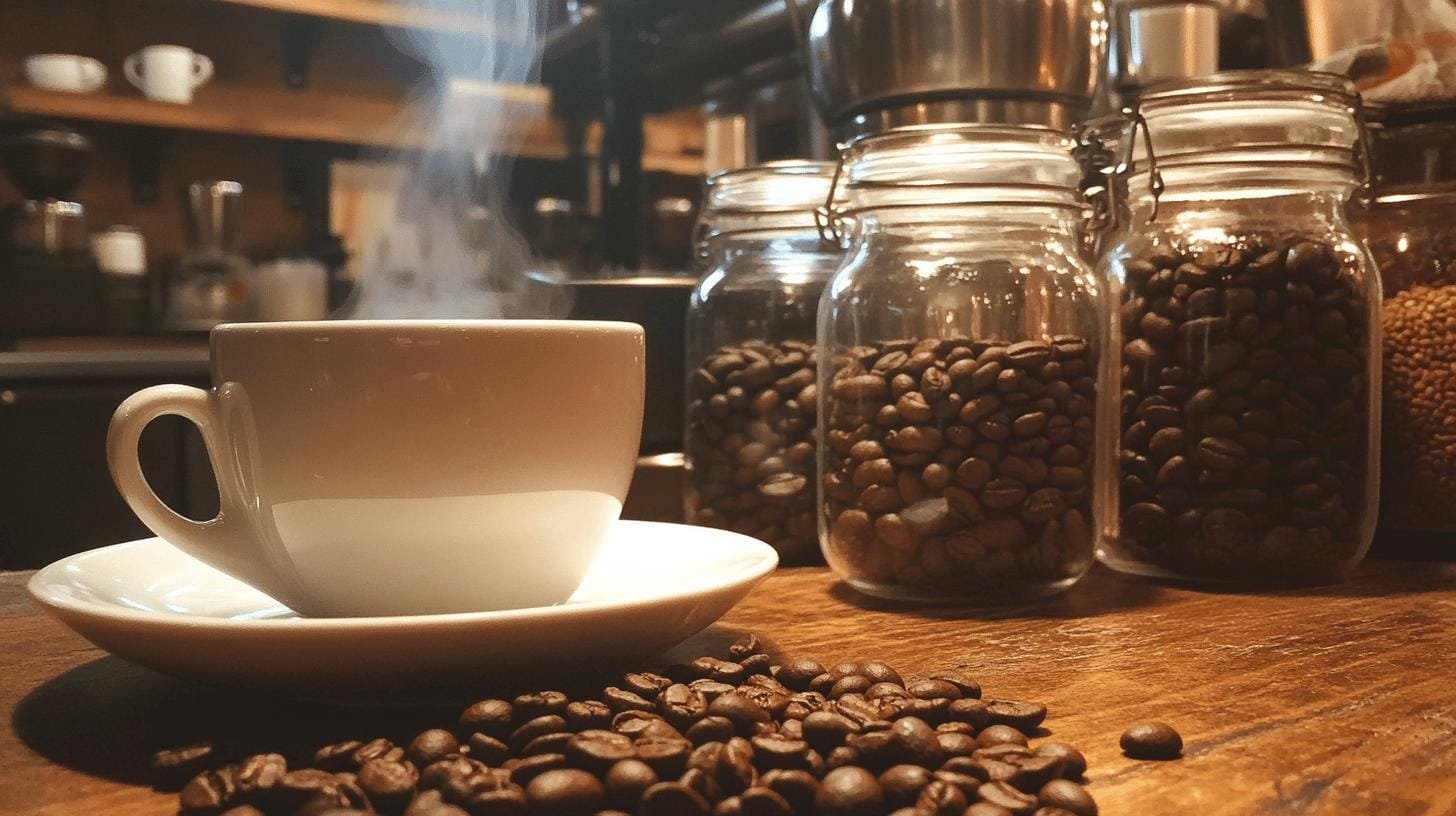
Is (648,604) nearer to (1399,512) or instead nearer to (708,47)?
(1399,512)

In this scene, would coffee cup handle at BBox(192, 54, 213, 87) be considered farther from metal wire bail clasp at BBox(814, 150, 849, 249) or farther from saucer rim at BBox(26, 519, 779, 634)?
saucer rim at BBox(26, 519, 779, 634)

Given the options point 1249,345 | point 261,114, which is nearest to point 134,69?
point 261,114

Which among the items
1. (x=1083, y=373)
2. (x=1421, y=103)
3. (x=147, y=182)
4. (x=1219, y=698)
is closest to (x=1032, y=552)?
(x=1083, y=373)

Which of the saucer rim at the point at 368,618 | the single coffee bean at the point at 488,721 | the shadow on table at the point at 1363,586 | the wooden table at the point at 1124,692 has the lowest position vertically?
the shadow on table at the point at 1363,586

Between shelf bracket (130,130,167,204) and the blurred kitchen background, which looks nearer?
the blurred kitchen background

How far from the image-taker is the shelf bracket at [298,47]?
296cm

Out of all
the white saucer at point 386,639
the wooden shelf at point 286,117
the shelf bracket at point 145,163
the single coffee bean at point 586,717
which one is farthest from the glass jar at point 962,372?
the shelf bracket at point 145,163

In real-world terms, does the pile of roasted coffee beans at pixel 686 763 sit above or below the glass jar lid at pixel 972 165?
below

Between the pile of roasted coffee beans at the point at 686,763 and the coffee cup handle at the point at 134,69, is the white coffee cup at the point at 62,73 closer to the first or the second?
the coffee cup handle at the point at 134,69

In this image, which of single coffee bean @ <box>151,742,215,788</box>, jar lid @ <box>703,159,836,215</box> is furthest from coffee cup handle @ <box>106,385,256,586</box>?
jar lid @ <box>703,159,836,215</box>

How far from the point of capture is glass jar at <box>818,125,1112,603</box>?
729mm

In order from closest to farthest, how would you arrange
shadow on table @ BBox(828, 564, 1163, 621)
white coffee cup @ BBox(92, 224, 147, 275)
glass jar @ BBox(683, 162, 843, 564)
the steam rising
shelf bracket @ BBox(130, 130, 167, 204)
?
1. shadow on table @ BBox(828, 564, 1163, 621)
2. glass jar @ BBox(683, 162, 843, 564)
3. white coffee cup @ BBox(92, 224, 147, 275)
4. the steam rising
5. shelf bracket @ BBox(130, 130, 167, 204)

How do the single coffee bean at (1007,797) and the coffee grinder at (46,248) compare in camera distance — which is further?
the coffee grinder at (46,248)

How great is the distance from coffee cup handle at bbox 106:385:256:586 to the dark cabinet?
1.30 meters
